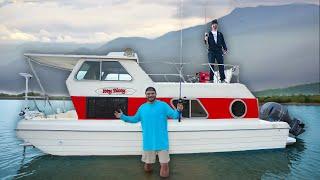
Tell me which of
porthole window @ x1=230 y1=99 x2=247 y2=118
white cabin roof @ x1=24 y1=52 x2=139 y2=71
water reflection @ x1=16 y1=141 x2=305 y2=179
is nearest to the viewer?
water reflection @ x1=16 y1=141 x2=305 y2=179

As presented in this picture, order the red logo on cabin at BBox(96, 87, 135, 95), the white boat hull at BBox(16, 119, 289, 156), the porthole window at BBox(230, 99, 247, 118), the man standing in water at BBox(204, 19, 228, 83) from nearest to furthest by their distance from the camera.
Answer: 1. the white boat hull at BBox(16, 119, 289, 156)
2. the red logo on cabin at BBox(96, 87, 135, 95)
3. the porthole window at BBox(230, 99, 247, 118)
4. the man standing in water at BBox(204, 19, 228, 83)

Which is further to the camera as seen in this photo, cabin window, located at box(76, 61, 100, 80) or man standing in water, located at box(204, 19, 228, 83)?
man standing in water, located at box(204, 19, 228, 83)

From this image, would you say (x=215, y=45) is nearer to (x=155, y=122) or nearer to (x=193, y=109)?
(x=193, y=109)

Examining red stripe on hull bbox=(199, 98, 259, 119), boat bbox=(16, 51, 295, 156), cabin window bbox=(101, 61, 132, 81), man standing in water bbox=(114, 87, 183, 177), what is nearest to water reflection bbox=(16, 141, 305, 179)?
boat bbox=(16, 51, 295, 156)

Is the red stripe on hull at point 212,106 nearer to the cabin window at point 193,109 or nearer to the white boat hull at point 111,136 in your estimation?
the cabin window at point 193,109

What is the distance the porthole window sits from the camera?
9578 millimetres

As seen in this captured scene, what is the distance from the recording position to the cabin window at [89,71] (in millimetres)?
8891

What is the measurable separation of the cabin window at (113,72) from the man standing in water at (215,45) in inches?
107

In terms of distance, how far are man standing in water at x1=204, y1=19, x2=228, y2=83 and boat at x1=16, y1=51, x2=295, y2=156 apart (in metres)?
0.66

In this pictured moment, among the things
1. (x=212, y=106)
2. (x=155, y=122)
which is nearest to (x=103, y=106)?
(x=155, y=122)

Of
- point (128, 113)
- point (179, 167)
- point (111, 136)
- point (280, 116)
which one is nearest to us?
→ point (179, 167)

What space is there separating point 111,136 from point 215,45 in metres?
4.12

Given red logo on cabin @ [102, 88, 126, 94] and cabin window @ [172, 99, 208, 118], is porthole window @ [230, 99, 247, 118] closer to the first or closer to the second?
cabin window @ [172, 99, 208, 118]

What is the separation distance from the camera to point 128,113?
8.94 m
